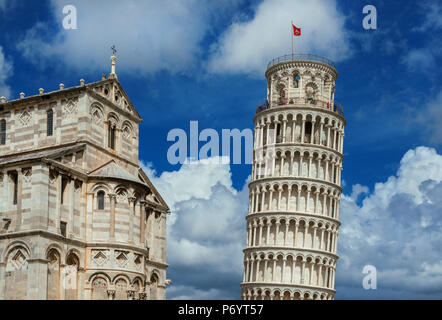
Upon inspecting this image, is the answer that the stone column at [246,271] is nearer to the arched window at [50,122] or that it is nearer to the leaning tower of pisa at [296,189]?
the leaning tower of pisa at [296,189]

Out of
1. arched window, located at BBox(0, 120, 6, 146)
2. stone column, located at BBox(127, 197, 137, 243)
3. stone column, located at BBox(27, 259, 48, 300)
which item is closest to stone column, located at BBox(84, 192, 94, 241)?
stone column, located at BBox(127, 197, 137, 243)

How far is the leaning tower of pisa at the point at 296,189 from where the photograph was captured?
88312 mm

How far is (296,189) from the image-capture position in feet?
298

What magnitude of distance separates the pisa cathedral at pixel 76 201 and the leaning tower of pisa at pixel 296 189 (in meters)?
32.3

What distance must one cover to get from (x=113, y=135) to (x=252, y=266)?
40.7 m

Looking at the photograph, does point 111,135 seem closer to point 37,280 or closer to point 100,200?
point 100,200

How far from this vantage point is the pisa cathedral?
148ft

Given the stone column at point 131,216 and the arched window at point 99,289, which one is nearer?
the arched window at point 99,289

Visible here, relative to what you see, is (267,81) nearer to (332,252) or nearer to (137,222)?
(332,252)

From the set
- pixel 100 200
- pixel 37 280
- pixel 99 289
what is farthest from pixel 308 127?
pixel 37 280

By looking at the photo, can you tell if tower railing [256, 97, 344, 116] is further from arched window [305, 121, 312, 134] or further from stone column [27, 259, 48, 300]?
stone column [27, 259, 48, 300]

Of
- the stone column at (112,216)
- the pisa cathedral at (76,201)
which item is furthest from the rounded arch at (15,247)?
the stone column at (112,216)

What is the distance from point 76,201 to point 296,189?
46497 millimetres
